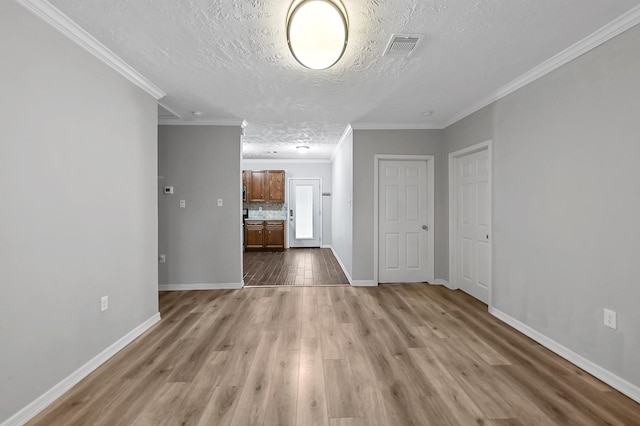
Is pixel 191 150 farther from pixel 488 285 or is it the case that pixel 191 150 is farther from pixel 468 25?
pixel 488 285

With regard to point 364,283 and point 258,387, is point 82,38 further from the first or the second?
point 364,283

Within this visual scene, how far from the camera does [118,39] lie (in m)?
2.17

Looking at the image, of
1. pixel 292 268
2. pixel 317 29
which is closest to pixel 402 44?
pixel 317 29

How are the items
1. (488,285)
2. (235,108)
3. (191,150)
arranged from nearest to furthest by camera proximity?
1. (488,285)
2. (235,108)
3. (191,150)

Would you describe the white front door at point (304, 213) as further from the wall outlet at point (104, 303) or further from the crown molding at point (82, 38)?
the wall outlet at point (104, 303)

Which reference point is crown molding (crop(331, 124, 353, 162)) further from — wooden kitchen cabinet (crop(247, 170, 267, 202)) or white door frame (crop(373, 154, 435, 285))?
wooden kitchen cabinet (crop(247, 170, 267, 202))

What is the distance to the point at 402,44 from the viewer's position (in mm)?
2201

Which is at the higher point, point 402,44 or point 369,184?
point 402,44

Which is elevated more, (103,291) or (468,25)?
(468,25)

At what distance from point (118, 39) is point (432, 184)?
4172 mm

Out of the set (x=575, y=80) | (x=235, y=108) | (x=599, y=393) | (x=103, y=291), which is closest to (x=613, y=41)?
(x=575, y=80)

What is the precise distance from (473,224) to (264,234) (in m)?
5.43

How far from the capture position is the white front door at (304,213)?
821 centimetres

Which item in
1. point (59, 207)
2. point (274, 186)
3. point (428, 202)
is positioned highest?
point (274, 186)
